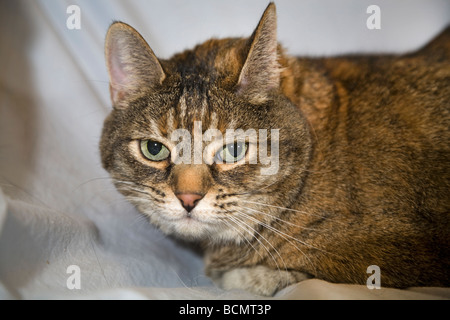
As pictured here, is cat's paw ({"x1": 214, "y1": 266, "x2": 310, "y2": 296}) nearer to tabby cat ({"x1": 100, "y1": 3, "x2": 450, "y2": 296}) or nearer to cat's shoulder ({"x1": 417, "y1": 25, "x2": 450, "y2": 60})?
tabby cat ({"x1": 100, "y1": 3, "x2": 450, "y2": 296})

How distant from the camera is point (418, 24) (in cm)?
195

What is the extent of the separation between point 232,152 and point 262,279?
0.47m

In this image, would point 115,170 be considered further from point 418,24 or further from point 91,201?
point 418,24

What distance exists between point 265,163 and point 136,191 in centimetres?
48

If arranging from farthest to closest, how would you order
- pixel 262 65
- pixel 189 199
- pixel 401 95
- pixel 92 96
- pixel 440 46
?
pixel 92 96, pixel 440 46, pixel 401 95, pixel 262 65, pixel 189 199

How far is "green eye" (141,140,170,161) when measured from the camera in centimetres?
145

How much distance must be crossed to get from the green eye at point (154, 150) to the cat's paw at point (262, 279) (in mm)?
519

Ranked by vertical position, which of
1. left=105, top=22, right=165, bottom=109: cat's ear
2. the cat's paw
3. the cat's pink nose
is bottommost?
the cat's paw

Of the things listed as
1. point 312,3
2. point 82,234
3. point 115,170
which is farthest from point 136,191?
point 312,3

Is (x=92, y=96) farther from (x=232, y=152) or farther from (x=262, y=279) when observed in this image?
(x=262, y=279)

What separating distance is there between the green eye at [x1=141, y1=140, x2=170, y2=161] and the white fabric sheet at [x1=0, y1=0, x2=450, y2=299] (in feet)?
1.37

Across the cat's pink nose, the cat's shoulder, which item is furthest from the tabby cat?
the cat's shoulder

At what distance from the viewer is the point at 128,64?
153cm

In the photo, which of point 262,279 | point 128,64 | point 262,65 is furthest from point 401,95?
point 128,64
